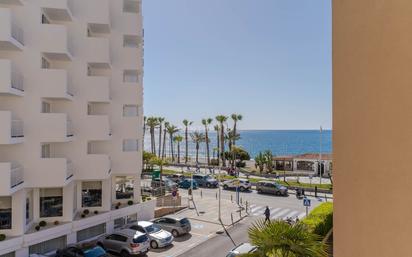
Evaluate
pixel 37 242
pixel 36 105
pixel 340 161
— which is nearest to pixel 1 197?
pixel 37 242

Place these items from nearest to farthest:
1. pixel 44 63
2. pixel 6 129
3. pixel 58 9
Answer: pixel 6 129 < pixel 58 9 < pixel 44 63

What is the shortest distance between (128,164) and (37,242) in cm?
929

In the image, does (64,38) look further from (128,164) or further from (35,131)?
(128,164)

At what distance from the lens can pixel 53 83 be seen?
21.2 metres

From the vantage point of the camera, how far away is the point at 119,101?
28641 millimetres

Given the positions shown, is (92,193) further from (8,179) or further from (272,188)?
(272,188)

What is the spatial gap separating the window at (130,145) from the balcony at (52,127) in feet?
24.7

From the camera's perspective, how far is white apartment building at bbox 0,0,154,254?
65.7 feet

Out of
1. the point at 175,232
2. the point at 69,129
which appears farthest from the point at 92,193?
the point at 175,232

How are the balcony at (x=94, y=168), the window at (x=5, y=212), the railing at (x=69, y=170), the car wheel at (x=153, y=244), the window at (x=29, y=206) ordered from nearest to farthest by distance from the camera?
the window at (x=5, y=212) < the window at (x=29, y=206) < the railing at (x=69, y=170) < the car wheel at (x=153, y=244) < the balcony at (x=94, y=168)

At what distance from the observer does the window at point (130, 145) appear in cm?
2909

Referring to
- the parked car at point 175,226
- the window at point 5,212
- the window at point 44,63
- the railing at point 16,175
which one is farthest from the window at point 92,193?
the window at point 44,63

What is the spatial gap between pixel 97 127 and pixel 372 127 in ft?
76.5

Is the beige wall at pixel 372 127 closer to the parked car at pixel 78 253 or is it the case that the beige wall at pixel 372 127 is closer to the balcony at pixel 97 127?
the parked car at pixel 78 253
